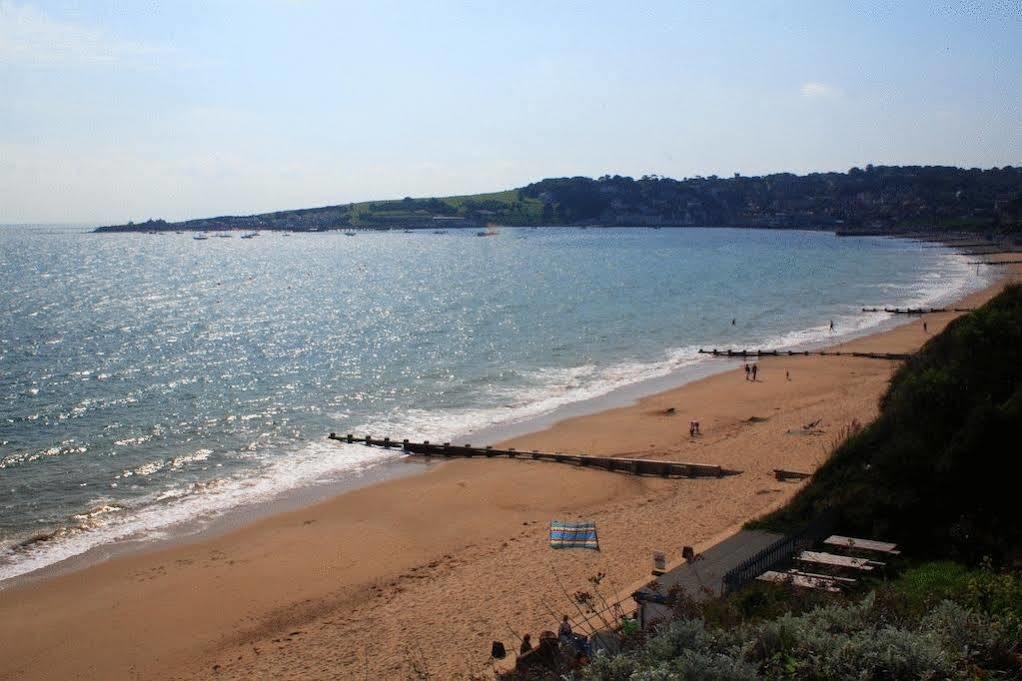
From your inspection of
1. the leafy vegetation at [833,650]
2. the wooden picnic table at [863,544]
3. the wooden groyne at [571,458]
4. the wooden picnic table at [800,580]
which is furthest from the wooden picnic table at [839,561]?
the wooden groyne at [571,458]

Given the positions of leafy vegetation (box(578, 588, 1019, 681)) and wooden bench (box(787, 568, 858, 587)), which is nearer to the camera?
leafy vegetation (box(578, 588, 1019, 681))

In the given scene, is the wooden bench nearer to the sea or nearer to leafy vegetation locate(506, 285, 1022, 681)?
leafy vegetation locate(506, 285, 1022, 681)

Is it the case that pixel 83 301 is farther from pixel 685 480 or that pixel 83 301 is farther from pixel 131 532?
pixel 685 480

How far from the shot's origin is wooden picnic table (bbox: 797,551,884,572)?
526 inches

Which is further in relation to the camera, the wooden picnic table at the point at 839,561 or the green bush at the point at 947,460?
the green bush at the point at 947,460

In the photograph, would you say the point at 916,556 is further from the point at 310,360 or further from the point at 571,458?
the point at 310,360

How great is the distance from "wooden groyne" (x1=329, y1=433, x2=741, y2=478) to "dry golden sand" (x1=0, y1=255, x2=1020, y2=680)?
1.93 ft

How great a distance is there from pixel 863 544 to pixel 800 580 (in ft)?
7.00

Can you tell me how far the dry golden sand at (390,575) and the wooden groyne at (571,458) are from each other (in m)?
0.59

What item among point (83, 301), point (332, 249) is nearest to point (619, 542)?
point (83, 301)

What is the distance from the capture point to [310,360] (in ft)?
157

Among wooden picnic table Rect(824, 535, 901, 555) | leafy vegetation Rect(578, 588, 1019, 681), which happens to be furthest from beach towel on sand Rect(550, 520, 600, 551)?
leafy vegetation Rect(578, 588, 1019, 681)

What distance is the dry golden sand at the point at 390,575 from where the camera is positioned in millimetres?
15414

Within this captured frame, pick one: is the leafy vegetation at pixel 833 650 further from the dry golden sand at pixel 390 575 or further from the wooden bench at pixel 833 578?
the dry golden sand at pixel 390 575
